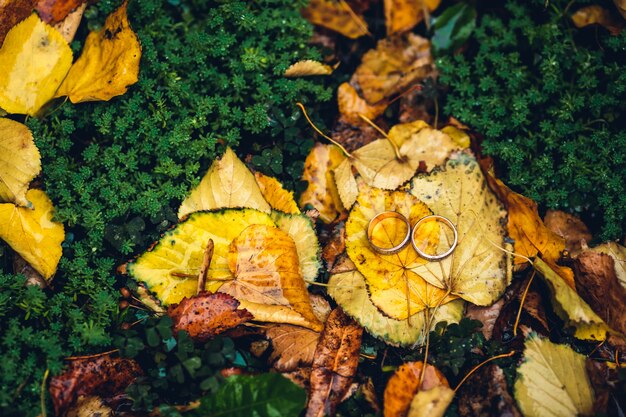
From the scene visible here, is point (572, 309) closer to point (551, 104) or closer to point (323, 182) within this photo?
point (551, 104)

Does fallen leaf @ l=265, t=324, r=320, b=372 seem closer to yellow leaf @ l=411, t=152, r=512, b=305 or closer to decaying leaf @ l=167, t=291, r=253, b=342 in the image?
decaying leaf @ l=167, t=291, r=253, b=342

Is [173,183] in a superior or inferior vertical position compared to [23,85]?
inferior

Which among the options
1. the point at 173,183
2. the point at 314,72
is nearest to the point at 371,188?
the point at 314,72

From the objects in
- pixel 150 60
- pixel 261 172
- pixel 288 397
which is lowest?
pixel 288 397

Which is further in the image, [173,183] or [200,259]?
[173,183]

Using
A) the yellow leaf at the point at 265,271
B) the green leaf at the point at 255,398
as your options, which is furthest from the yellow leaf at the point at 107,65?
the green leaf at the point at 255,398

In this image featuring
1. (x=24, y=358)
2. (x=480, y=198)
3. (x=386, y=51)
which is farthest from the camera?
(x=386, y=51)

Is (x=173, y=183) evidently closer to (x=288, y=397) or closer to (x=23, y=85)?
(x=23, y=85)
